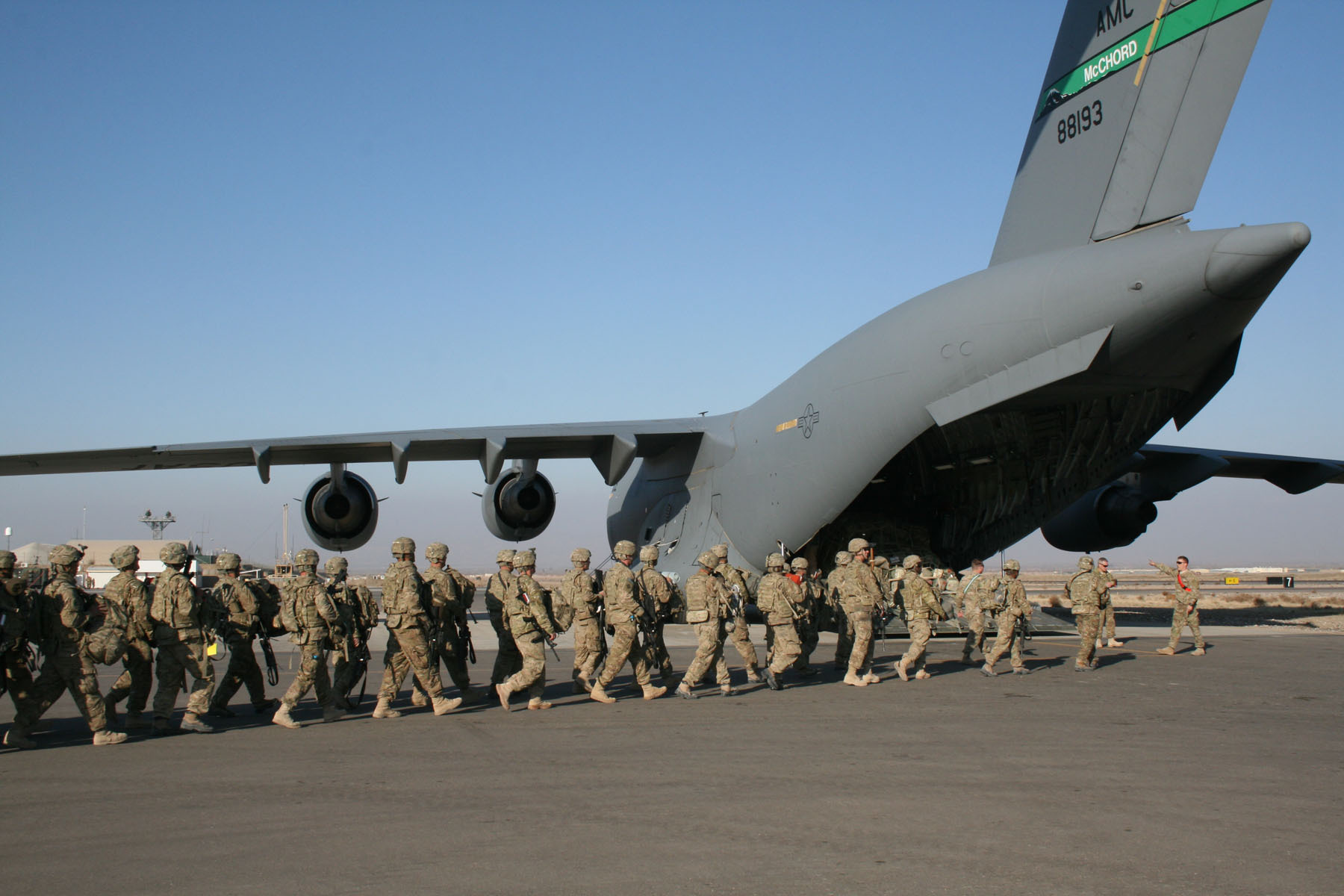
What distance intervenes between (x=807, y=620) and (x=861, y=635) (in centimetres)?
95

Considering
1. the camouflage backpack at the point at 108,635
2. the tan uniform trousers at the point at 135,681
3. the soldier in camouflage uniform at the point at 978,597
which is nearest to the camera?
the camouflage backpack at the point at 108,635

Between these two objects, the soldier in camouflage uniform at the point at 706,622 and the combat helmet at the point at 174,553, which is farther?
the soldier in camouflage uniform at the point at 706,622

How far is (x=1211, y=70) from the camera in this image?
10078 mm

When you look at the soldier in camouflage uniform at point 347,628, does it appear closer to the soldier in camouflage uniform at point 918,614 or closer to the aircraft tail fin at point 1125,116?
the soldier in camouflage uniform at point 918,614

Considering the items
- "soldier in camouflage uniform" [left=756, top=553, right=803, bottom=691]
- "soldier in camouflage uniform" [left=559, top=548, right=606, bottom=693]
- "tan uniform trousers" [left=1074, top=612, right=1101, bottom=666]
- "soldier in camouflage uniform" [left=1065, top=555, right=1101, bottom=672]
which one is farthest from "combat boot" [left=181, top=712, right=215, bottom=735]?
"tan uniform trousers" [left=1074, top=612, right=1101, bottom=666]

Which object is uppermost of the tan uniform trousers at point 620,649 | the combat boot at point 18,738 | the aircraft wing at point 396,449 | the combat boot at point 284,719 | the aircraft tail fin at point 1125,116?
the aircraft tail fin at point 1125,116

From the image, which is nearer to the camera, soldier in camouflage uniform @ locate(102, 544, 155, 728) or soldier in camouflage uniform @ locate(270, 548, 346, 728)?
soldier in camouflage uniform @ locate(102, 544, 155, 728)

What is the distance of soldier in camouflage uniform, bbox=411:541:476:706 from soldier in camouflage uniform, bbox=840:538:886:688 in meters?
3.86

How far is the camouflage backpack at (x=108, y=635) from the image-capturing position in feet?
24.3

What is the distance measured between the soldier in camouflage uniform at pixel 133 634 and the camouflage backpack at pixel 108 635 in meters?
0.07

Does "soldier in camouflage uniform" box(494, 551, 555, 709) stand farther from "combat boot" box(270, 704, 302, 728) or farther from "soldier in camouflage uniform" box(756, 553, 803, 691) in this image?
"soldier in camouflage uniform" box(756, 553, 803, 691)

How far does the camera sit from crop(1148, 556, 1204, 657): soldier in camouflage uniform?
13125 mm

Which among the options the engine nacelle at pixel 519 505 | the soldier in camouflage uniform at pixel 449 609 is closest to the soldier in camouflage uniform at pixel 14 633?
the soldier in camouflage uniform at pixel 449 609

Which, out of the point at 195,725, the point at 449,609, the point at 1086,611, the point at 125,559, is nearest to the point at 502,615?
the point at 449,609
